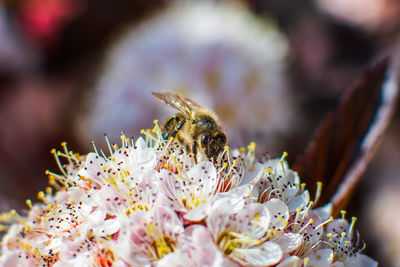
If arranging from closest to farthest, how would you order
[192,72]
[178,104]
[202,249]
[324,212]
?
[202,249]
[324,212]
[178,104]
[192,72]

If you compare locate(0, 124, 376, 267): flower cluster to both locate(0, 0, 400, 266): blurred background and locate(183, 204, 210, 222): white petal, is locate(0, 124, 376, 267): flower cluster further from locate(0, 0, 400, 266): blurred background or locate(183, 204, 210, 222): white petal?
locate(0, 0, 400, 266): blurred background

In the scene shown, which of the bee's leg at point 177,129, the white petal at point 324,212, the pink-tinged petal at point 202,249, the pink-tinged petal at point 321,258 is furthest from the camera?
the bee's leg at point 177,129

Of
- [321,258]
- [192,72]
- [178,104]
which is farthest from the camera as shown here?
[192,72]

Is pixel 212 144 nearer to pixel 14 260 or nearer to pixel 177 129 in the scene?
pixel 177 129

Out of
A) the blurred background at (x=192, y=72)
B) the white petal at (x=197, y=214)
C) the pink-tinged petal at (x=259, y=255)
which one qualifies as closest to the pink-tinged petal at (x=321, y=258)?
the pink-tinged petal at (x=259, y=255)

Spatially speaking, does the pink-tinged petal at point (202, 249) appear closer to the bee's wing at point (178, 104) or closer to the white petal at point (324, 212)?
the white petal at point (324, 212)

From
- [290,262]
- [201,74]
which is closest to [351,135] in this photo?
[290,262]

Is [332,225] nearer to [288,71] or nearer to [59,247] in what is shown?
[59,247]

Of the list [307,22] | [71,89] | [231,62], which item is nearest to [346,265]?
[231,62]
